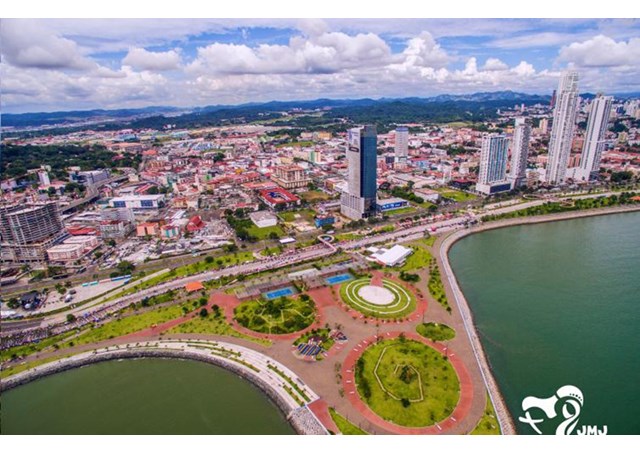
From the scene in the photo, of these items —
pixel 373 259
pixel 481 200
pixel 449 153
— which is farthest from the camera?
pixel 449 153

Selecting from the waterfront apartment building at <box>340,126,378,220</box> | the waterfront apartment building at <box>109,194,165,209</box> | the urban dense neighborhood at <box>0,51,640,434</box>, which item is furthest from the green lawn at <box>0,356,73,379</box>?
the waterfront apartment building at <box>340,126,378,220</box>

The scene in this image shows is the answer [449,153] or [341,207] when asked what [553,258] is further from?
[449,153]

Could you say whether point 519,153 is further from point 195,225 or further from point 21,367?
point 21,367

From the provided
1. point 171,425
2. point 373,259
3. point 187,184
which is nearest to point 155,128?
point 187,184

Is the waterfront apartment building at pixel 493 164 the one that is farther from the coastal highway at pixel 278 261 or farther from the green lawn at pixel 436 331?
the green lawn at pixel 436 331

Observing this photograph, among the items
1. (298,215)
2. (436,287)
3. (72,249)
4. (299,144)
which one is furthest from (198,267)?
(299,144)

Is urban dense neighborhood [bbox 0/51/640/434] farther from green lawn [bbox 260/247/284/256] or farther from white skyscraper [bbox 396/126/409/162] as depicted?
white skyscraper [bbox 396/126/409/162]

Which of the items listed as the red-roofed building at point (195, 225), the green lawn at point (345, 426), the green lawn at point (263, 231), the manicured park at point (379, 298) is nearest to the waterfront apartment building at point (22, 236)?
the red-roofed building at point (195, 225)
